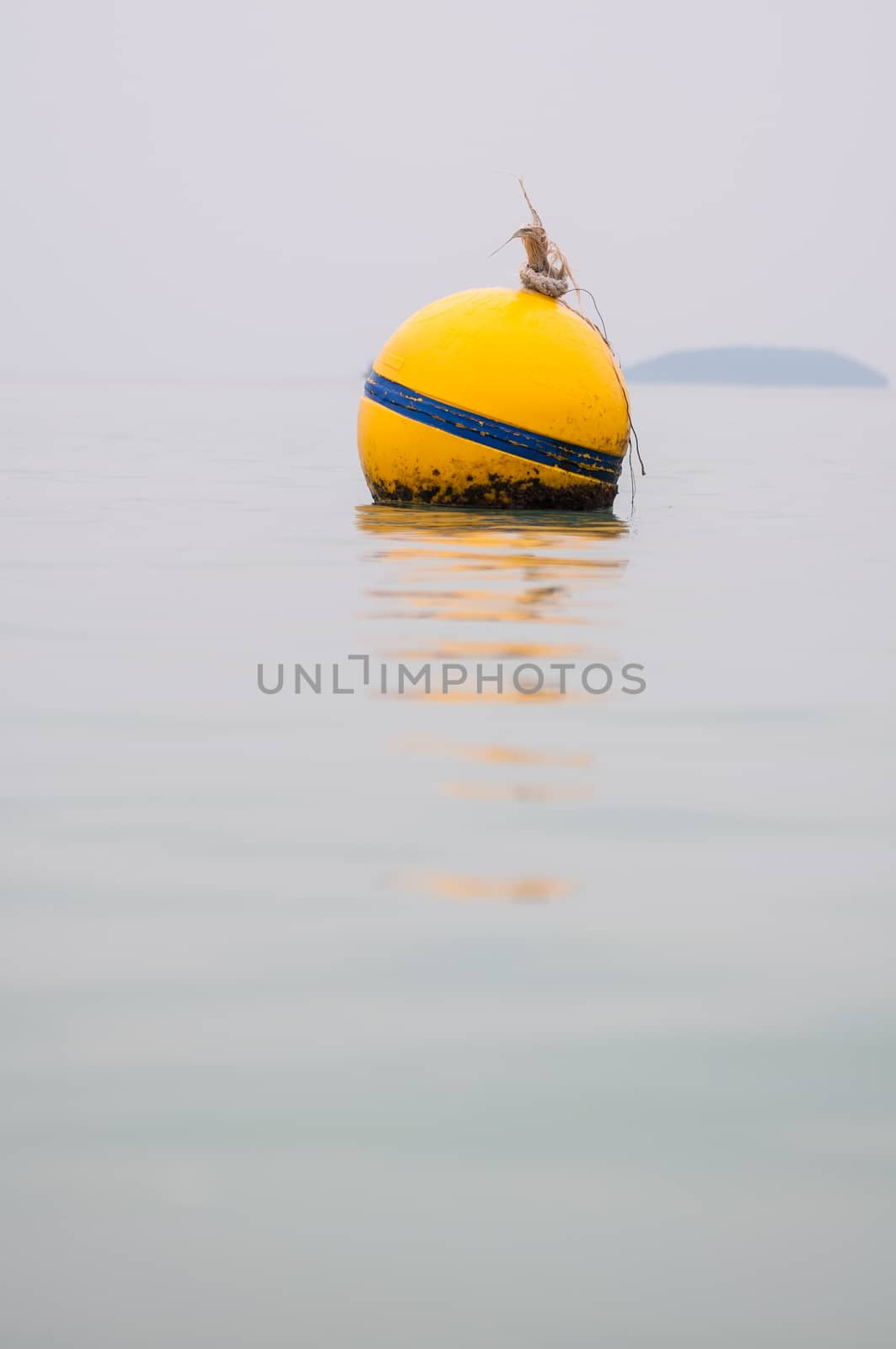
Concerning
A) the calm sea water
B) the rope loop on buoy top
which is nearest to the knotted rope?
the rope loop on buoy top

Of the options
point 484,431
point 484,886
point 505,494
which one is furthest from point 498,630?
point 505,494

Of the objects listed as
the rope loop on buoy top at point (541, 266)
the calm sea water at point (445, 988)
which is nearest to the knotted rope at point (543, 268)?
the rope loop on buoy top at point (541, 266)

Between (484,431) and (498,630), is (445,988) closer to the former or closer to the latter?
(498,630)

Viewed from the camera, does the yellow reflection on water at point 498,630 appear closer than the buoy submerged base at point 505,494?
Yes

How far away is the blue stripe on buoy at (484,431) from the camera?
408 inches

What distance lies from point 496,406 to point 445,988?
737 cm

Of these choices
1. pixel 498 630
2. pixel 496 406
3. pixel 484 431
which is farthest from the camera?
pixel 484 431

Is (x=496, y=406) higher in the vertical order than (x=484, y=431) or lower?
Answer: higher

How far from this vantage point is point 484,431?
10.4m

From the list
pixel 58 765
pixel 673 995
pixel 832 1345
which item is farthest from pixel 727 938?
pixel 58 765

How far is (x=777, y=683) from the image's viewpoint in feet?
20.5

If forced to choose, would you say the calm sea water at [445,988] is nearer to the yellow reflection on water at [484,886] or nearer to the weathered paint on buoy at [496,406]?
the yellow reflection on water at [484,886]

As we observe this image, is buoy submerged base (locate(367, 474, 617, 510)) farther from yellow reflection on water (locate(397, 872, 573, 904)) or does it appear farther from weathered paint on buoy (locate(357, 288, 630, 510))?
yellow reflection on water (locate(397, 872, 573, 904))

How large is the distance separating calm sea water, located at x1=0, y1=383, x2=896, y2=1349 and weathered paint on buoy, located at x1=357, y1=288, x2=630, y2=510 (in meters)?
3.07
